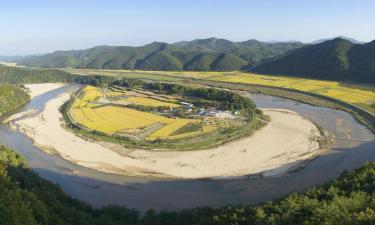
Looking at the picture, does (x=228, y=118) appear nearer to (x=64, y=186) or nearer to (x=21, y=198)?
(x=64, y=186)

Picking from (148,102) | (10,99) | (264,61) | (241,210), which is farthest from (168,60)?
(241,210)

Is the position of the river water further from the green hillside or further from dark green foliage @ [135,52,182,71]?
dark green foliage @ [135,52,182,71]

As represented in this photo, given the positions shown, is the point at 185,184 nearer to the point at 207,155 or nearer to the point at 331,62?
the point at 207,155

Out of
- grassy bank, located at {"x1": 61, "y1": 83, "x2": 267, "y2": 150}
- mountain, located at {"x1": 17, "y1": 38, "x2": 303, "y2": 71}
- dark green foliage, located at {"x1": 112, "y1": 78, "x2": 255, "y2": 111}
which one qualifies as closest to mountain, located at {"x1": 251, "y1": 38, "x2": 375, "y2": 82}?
mountain, located at {"x1": 17, "y1": 38, "x2": 303, "y2": 71}

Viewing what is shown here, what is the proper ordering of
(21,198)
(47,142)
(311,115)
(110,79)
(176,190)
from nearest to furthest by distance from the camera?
(21,198) → (176,190) → (47,142) → (311,115) → (110,79)

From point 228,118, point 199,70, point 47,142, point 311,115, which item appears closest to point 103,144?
point 47,142
